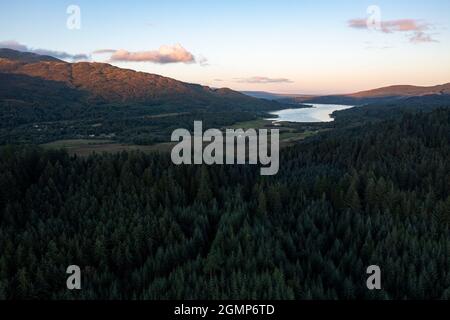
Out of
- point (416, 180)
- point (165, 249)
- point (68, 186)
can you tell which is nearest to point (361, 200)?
point (416, 180)

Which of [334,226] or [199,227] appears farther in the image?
[334,226]
